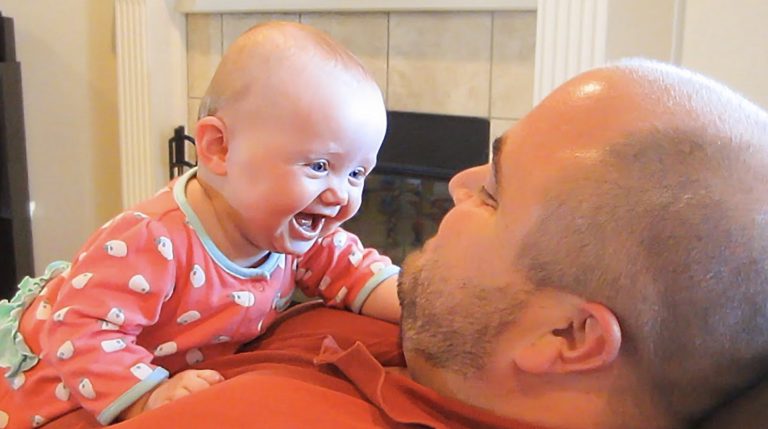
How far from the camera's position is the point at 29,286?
→ 49.4 inches

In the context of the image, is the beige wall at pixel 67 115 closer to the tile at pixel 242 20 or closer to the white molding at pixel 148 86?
the white molding at pixel 148 86

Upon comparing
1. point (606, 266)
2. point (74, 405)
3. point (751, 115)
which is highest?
point (751, 115)

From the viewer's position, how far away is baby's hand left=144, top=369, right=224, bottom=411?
100cm

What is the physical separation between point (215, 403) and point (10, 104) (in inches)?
93.2

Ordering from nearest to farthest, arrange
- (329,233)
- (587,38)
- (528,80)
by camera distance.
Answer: (329,233), (587,38), (528,80)

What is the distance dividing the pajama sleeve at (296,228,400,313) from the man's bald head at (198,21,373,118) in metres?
0.27

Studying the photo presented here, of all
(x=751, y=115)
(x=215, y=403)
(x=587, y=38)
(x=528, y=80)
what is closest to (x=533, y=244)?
(x=751, y=115)

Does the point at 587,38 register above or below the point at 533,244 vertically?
above

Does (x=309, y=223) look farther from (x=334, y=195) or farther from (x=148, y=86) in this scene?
(x=148, y=86)

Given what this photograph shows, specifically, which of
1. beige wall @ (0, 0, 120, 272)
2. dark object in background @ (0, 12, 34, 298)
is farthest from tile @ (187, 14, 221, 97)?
dark object in background @ (0, 12, 34, 298)

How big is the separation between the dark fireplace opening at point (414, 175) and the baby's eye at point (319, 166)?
1265 millimetres

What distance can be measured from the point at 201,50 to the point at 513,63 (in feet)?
3.69

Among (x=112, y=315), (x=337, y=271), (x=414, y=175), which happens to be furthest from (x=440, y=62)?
(x=112, y=315)

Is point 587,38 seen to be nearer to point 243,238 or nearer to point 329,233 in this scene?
point 329,233
